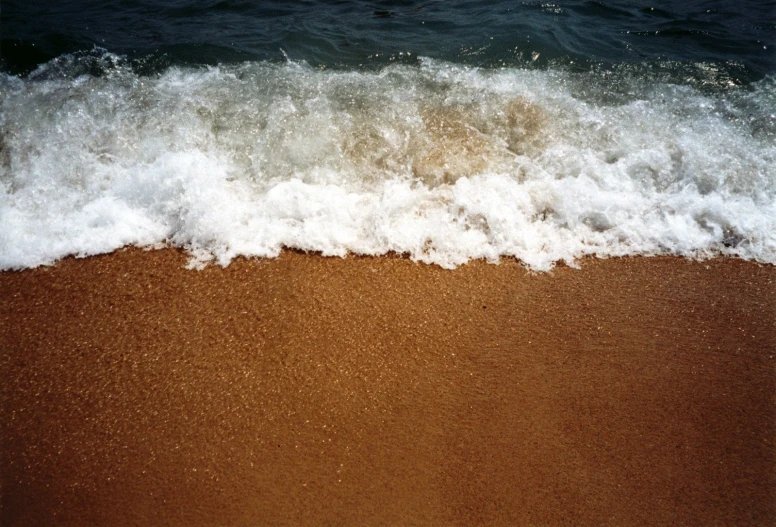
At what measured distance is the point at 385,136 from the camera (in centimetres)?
369

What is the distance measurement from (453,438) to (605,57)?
180 inches

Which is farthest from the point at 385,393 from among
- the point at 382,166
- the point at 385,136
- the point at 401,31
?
the point at 401,31

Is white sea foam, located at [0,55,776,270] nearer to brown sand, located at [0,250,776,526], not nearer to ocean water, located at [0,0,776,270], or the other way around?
ocean water, located at [0,0,776,270]

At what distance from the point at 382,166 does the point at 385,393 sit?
185 centimetres

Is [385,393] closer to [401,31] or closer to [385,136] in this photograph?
[385,136]

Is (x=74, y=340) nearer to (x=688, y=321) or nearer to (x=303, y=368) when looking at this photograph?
(x=303, y=368)

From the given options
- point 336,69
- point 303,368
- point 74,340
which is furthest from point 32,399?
point 336,69

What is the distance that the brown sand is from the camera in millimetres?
1904

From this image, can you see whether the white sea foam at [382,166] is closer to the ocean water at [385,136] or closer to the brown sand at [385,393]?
the ocean water at [385,136]

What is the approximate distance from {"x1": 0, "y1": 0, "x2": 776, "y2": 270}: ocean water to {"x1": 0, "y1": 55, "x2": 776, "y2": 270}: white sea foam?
0.05ft

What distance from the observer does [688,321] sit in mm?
2590

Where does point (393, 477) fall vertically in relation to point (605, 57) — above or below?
below

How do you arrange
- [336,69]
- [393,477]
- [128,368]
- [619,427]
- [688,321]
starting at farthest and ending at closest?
[336,69]
[688,321]
[128,368]
[619,427]
[393,477]

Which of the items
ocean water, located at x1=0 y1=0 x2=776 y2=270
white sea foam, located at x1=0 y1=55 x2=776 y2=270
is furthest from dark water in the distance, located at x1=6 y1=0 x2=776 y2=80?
white sea foam, located at x1=0 y1=55 x2=776 y2=270
